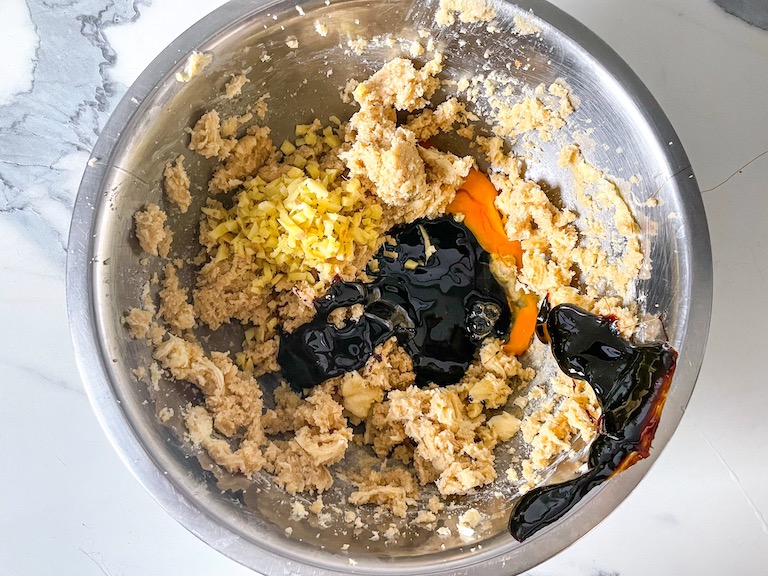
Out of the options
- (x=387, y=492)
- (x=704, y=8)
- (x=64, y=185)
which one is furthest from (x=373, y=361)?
(x=704, y=8)

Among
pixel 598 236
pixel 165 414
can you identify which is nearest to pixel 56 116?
pixel 165 414

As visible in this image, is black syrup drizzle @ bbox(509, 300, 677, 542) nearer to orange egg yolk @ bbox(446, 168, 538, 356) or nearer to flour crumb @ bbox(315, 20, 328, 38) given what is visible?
orange egg yolk @ bbox(446, 168, 538, 356)

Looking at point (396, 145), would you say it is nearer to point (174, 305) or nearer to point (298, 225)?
point (298, 225)

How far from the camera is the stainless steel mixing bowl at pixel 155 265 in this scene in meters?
1.21

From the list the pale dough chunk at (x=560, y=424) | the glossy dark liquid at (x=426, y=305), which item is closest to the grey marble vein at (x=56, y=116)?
the glossy dark liquid at (x=426, y=305)

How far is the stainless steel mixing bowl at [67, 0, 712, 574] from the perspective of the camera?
1211mm

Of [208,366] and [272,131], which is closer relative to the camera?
[208,366]

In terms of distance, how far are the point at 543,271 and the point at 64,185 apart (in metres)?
1.22

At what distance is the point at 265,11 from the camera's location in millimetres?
1263

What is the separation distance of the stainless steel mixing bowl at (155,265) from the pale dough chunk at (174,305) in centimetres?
5

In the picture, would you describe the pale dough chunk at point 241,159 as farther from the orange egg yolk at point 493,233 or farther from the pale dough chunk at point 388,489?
the pale dough chunk at point 388,489

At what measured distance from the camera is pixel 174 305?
1391mm

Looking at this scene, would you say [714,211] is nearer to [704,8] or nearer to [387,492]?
[704,8]

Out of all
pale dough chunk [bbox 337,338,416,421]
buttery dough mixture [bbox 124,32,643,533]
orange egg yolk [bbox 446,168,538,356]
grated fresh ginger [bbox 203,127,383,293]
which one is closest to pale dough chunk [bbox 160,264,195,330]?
buttery dough mixture [bbox 124,32,643,533]
